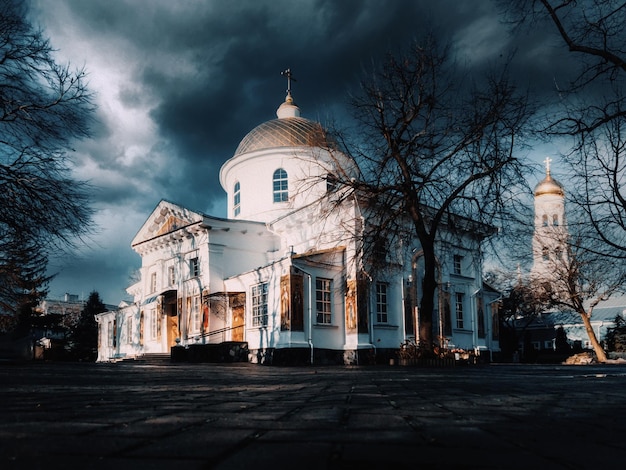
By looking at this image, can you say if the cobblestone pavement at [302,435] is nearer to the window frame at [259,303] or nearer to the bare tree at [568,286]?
the window frame at [259,303]

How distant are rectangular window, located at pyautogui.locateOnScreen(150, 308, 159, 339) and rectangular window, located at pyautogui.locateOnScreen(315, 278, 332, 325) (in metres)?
12.0

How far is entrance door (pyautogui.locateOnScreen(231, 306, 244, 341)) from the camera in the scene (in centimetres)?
2791

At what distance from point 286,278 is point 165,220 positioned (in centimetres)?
1314

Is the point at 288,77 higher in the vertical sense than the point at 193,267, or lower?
higher

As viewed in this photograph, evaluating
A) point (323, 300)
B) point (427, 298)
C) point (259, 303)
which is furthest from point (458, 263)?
point (427, 298)

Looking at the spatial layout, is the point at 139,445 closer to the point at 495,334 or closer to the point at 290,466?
the point at 290,466

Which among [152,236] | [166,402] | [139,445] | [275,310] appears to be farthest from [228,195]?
[139,445]

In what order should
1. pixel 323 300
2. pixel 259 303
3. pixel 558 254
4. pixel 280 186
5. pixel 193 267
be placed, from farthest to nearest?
pixel 558 254 < pixel 280 186 < pixel 193 267 < pixel 259 303 < pixel 323 300

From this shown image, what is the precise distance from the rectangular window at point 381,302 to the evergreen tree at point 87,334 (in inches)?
1181

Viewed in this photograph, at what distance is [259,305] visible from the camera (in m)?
26.0

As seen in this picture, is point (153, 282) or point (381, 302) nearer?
point (381, 302)

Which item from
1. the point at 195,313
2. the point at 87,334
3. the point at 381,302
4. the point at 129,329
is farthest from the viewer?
the point at 87,334

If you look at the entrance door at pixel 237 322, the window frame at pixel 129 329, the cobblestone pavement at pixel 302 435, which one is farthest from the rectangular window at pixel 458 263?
the cobblestone pavement at pixel 302 435

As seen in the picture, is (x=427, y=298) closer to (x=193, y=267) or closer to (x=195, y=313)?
(x=195, y=313)
